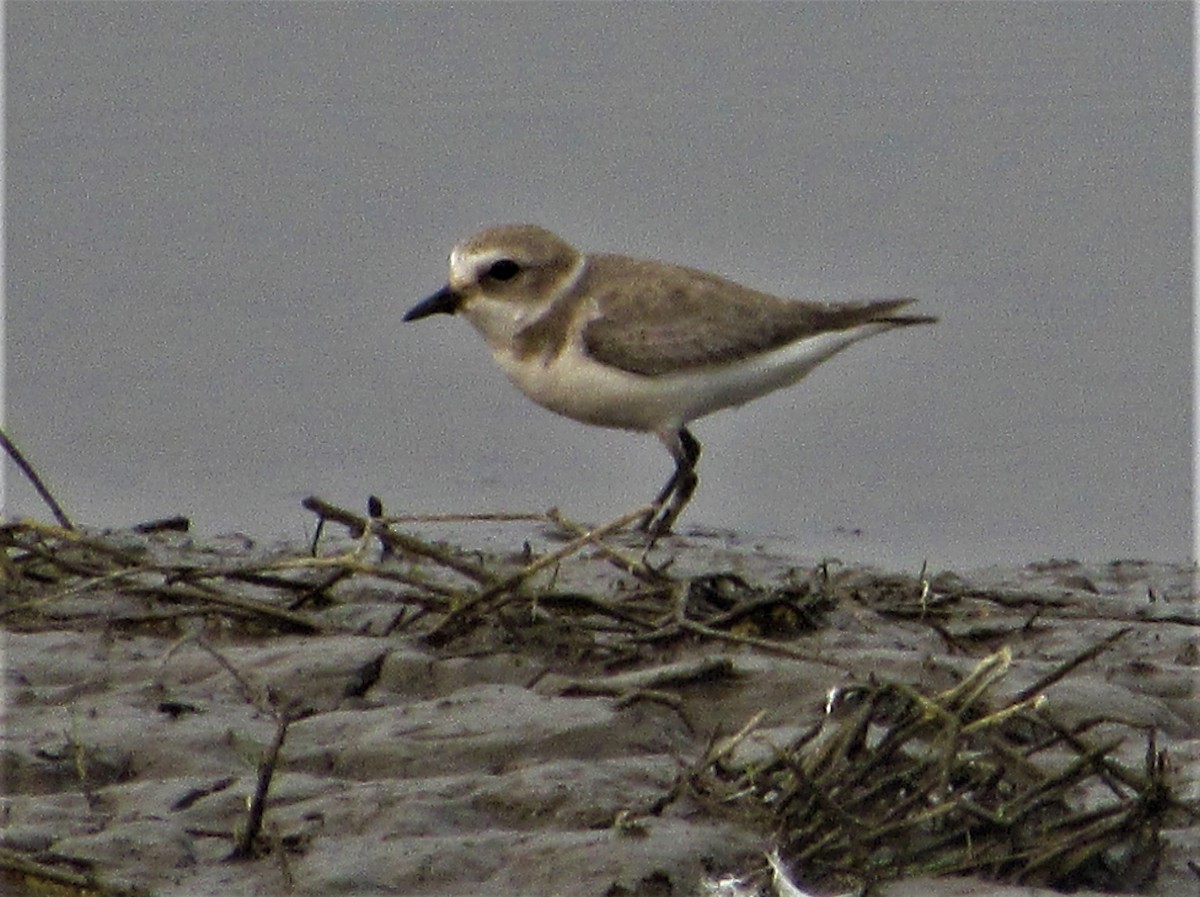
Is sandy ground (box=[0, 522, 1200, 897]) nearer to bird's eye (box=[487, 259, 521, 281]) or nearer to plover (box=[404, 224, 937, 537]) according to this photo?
plover (box=[404, 224, 937, 537])

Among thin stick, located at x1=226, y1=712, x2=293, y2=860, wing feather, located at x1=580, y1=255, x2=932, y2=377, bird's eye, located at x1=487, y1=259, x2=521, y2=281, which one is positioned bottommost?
thin stick, located at x1=226, y1=712, x2=293, y2=860

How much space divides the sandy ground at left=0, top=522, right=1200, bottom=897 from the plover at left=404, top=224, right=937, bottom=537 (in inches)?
67.1

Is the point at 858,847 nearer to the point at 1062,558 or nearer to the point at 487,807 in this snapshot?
the point at 487,807

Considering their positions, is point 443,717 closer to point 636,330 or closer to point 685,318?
point 636,330

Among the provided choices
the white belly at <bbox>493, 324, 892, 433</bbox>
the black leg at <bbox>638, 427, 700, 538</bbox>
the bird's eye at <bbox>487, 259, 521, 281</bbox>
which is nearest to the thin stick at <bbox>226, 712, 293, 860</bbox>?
the black leg at <bbox>638, 427, 700, 538</bbox>

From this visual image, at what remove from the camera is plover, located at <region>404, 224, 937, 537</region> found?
739 centimetres

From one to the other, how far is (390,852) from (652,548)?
10.4ft

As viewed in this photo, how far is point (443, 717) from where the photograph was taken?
160 inches

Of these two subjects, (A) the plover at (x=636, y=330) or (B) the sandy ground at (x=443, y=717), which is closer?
(B) the sandy ground at (x=443, y=717)

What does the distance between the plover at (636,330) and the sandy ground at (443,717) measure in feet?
5.59

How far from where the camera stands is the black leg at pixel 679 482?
7.22 m

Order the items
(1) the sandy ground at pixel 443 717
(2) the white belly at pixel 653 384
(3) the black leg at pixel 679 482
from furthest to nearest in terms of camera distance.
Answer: (2) the white belly at pixel 653 384 → (3) the black leg at pixel 679 482 → (1) the sandy ground at pixel 443 717

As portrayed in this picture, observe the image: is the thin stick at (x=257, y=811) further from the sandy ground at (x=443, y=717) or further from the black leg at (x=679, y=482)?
the black leg at (x=679, y=482)

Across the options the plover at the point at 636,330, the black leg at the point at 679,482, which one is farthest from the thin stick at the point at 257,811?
the plover at the point at 636,330
